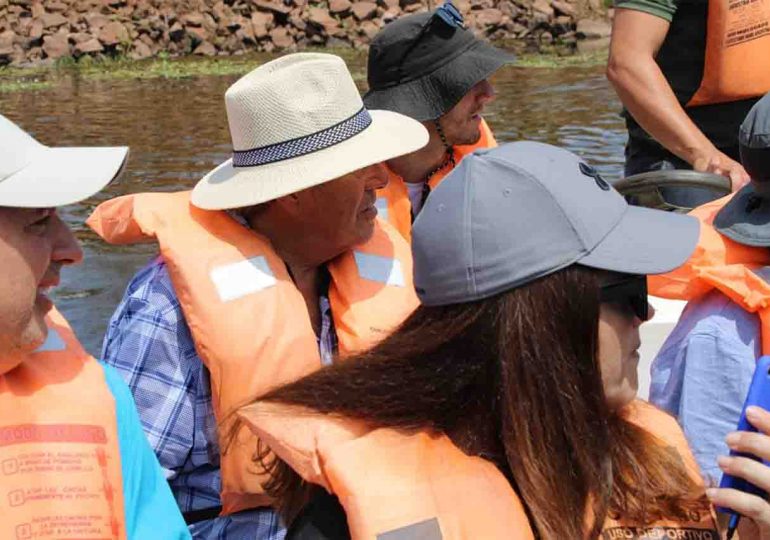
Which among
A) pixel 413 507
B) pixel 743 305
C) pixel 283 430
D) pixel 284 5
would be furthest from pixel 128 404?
pixel 284 5

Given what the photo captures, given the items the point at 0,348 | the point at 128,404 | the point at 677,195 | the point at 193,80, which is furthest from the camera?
the point at 193,80

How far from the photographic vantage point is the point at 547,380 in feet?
5.11

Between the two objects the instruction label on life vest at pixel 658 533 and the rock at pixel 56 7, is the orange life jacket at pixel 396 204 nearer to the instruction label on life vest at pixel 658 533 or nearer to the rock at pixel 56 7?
the instruction label on life vest at pixel 658 533

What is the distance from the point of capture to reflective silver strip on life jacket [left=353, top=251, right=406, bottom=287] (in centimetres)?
276

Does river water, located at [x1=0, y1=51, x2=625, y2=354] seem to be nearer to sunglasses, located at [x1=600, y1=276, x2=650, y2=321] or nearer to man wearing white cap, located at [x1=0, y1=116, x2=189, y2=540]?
man wearing white cap, located at [x1=0, y1=116, x2=189, y2=540]

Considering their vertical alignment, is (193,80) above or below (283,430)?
below

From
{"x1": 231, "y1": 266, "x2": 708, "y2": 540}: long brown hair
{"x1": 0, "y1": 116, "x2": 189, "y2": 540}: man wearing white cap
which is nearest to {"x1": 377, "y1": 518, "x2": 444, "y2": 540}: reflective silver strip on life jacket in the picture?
{"x1": 231, "y1": 266, "x2": 708, "y2": 540}: long brown hair

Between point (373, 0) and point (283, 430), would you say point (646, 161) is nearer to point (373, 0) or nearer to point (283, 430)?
point (283, 430)

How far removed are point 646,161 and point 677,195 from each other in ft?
1.44

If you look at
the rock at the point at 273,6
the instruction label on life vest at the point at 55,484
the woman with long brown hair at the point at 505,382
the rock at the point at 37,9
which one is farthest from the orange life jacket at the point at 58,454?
the rock at the point at 37,9

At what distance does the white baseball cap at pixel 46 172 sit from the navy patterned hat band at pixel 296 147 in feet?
2.05

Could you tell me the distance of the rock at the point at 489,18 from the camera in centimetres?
1866

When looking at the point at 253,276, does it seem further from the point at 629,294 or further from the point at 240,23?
the point at 240,23

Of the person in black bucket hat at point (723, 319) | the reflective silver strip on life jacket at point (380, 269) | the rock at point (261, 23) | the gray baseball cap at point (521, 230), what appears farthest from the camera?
the rock at point (261, 23)
